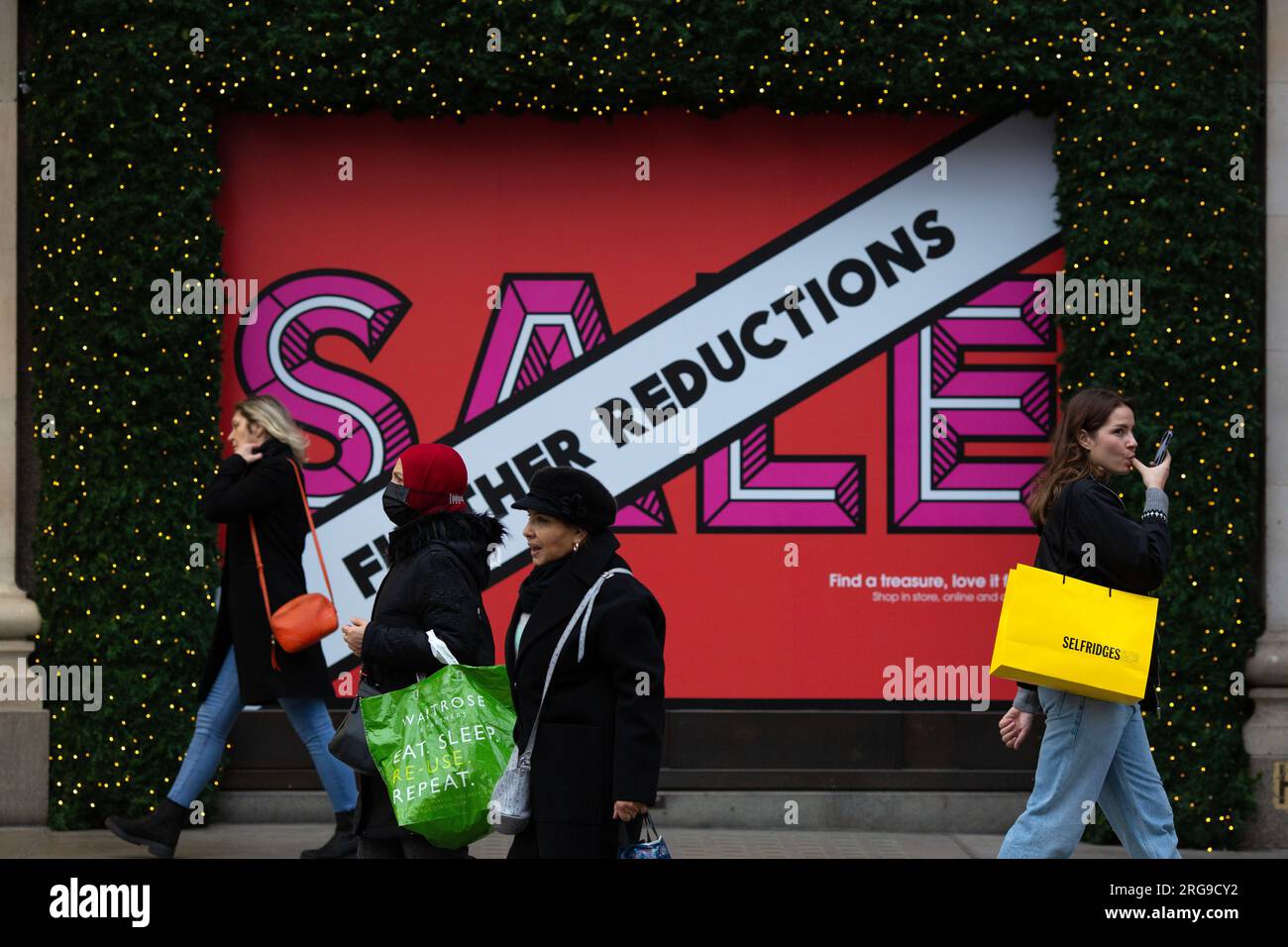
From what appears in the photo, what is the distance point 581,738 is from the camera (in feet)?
15.9

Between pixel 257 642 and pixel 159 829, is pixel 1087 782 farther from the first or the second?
pixel 159 829

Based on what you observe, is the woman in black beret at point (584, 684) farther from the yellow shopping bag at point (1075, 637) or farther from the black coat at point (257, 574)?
the black coat at point (257, 574)

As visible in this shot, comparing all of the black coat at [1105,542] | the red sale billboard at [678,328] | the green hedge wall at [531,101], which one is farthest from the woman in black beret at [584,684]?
the green hedge wall at [531,101]

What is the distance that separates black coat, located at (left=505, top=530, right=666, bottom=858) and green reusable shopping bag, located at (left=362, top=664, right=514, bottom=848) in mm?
175

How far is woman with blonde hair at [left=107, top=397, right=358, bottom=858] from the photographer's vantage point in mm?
7191

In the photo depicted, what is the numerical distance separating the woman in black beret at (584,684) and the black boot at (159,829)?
9.07ft

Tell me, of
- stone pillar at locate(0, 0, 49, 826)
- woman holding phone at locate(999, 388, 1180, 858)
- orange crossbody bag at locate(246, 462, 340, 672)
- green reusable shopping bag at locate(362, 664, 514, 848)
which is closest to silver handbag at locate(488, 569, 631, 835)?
green reusable shopping bag at locate(362, 664, 514, 848)

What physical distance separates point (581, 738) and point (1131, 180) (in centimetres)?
468

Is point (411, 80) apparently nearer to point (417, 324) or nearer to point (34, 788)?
point (417, 324)

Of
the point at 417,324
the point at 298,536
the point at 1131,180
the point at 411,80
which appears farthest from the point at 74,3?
the point at 1131,180

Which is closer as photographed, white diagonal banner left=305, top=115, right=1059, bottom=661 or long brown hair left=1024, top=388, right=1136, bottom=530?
long brown hair left=1024, top=388, right=1136, bottom=530

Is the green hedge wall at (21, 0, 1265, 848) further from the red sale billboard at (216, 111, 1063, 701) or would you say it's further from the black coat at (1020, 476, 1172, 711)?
the black coat at (1020, 476, 1172, 711)

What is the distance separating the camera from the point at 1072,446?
Result: 5.71 meters

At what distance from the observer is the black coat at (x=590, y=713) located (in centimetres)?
479
